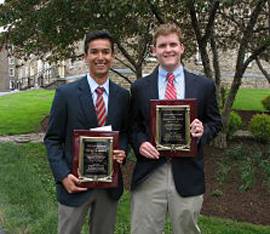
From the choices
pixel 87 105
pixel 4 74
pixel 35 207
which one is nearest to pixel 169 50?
pixel 87 105

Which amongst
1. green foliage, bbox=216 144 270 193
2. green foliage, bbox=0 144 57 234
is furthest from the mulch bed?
green foliage, bbox=0 144 57 234

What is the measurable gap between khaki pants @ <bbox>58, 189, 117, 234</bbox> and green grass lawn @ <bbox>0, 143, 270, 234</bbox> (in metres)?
1.76

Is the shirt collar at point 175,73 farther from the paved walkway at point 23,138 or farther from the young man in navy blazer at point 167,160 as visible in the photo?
the paved walkway at point 23,138

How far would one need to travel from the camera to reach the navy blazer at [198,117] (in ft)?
12.4

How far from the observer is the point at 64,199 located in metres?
3.79

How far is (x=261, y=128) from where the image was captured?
520 inches

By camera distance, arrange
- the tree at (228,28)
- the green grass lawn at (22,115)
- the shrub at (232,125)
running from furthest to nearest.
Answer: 1. the green grass lawn at (22,115)
2. the shrub at (232,125)
3. the tree at (228,28)

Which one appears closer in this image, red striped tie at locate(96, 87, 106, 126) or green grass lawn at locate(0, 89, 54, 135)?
red striped tie at locate(96, 87, 106, 126)

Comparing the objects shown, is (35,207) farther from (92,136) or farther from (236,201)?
(92,136)

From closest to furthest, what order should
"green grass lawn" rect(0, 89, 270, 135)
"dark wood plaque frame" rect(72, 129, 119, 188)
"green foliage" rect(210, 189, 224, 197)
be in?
1. "dark wood plaque frame" rect(72, 129, 119, 188)
2. "green foliage" rect(210, 189, 224, 197)
3. "green grass lawn" rect(0, 89, 270, 135)

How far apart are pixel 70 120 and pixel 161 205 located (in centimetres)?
91

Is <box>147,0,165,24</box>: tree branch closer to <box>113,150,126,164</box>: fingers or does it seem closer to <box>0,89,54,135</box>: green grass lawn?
<box>113,150,126,164</box>: fingers

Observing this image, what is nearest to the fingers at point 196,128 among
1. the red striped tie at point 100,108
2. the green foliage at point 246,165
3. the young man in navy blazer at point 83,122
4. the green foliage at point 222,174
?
the young man in navy blazer at point 83,122

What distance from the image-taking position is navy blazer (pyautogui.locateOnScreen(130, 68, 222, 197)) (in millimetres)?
3793
